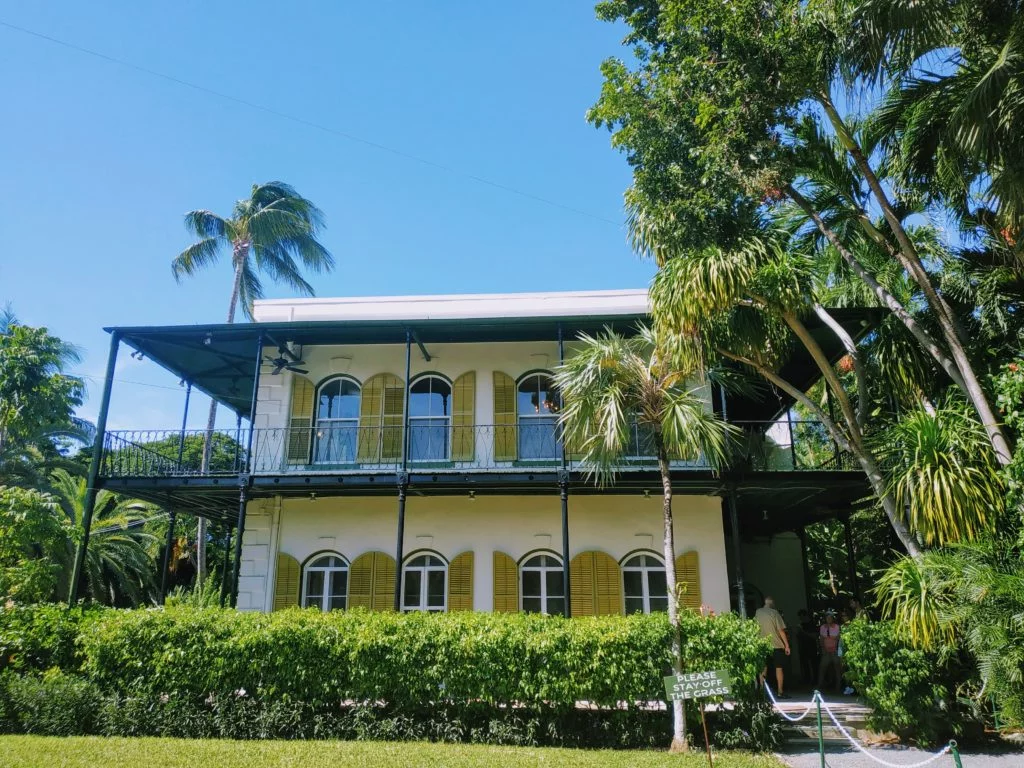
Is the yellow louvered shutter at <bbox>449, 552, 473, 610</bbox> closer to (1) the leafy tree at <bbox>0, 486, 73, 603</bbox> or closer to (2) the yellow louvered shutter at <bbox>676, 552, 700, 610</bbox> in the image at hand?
(2) the yellow louvered shutter at <bbox>676, 552, 700, 610</bbox>

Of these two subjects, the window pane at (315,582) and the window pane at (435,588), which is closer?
the window pane at (435,588)

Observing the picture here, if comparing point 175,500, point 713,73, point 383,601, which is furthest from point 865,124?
point 175,500

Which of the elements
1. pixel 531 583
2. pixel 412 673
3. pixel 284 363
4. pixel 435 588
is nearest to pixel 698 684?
pixel 412 673

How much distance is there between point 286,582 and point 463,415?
14.7 feet

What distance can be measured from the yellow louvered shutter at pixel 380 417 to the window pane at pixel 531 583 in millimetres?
3283

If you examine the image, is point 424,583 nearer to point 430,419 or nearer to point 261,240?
point 430,419

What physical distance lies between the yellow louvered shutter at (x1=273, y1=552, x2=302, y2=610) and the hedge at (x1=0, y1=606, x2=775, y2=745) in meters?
3.83

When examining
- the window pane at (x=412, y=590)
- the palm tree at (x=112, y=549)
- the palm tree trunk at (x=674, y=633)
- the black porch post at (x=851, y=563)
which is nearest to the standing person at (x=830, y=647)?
the black porch post at (x=851, y=563)

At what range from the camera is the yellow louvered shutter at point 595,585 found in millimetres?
12531

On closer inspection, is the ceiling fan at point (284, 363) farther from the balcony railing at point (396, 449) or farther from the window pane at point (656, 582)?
the window pane at point (656, 582)

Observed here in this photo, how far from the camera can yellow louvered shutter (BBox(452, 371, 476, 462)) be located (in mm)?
13414

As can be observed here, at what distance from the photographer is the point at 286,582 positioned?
1312 centimetres

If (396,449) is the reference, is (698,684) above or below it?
below

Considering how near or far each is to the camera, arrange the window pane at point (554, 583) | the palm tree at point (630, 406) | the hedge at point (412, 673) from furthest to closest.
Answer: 1. the window pane at point (554, 583)
2. the palm tree at point (630, 406)
3. the hedge at point (412, 673)
